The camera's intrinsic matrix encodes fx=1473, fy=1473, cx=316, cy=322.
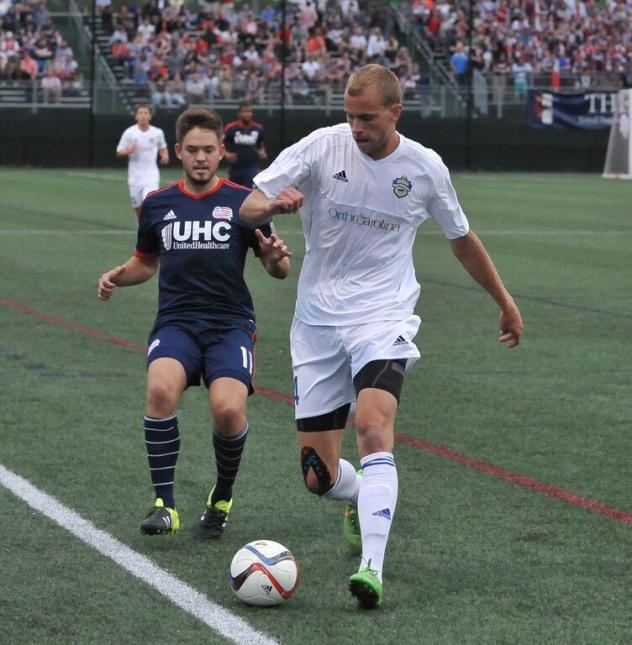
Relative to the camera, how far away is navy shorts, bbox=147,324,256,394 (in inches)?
249

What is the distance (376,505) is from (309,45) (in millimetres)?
41208

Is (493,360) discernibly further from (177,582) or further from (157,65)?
(157,65)

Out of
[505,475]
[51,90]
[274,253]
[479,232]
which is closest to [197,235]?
[274,253]

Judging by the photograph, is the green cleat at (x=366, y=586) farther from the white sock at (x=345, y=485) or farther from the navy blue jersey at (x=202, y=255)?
the navy blue jersey at (x=202, y=255)

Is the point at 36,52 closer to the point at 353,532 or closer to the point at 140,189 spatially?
the point at 140,189

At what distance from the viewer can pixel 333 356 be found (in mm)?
5801

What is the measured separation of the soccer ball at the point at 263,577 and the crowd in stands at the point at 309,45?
3651cm

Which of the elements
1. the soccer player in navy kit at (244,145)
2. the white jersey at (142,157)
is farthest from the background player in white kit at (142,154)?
the soccer player in navy kit at (244,145)

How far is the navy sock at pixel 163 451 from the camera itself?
20.3ft

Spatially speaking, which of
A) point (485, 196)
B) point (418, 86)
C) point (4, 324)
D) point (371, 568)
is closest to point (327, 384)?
point (371, 568)

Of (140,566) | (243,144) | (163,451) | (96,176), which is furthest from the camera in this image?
(96,176)

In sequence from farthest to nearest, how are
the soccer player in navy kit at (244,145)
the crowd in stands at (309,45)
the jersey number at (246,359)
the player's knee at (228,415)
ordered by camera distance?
the crowd in stands at (309,45)
the soccer player in navy kit at (244,145)
the jersey number at (246,359)
the player's knee at (228,415)

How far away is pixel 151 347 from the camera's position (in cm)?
641

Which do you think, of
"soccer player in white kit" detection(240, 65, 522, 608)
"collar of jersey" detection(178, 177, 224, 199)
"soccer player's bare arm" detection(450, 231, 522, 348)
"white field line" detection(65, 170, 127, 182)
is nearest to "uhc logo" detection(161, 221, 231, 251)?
"collar of jersey" detection(178, 177, 224, 199)
